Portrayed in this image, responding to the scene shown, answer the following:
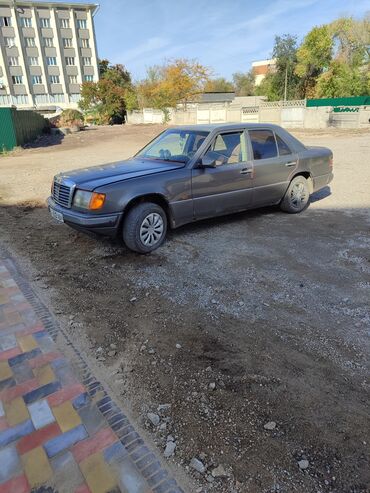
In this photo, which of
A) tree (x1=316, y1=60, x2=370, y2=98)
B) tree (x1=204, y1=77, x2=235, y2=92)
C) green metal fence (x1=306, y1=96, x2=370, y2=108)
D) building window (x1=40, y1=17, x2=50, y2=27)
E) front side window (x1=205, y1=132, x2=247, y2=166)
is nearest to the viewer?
front side window (x1=205, y1=132, x2=247, y2=166)

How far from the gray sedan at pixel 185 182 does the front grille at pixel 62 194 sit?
0.01m

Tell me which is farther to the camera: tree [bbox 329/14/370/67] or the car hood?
tree [bbox 329/14/370/67]

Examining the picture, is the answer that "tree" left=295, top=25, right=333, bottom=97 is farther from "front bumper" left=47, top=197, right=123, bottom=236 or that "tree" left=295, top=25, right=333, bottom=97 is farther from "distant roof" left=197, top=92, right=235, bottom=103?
"front bumper" left=47, top=197, right=123, bottom=236

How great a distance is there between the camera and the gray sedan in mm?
4410

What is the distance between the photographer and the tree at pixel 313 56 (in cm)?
4284

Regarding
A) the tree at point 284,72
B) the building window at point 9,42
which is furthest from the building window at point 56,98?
the tree at point 284,72

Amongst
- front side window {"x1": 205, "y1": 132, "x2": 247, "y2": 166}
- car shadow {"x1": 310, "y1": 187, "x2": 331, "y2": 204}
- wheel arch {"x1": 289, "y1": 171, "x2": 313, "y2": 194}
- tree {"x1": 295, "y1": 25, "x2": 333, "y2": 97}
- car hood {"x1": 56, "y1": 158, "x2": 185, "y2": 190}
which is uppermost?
tree {"x1": 295, "y1": 25, "x2": 333, "y2": 97}

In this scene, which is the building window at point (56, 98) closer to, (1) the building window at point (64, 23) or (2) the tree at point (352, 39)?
(1) the building window at point (64, 23)

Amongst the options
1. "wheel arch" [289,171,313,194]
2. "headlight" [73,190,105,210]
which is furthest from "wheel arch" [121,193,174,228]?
"wheel arch" [289,171,313,194]

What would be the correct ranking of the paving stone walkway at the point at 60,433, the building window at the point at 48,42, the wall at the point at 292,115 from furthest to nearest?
the building window at the point at 48,42, the wall at the point at 292,115, the paving stone walkway at the point at 60,433

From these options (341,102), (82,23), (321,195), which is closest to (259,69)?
(82,23)

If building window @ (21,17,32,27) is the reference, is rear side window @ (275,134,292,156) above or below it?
below

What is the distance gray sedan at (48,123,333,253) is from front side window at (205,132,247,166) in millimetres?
14

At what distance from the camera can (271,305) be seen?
3539 mm
